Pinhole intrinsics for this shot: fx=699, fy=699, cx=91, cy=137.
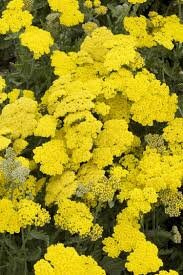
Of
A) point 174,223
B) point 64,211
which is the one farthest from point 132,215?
point 174,223

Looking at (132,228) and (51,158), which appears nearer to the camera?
(132,228)

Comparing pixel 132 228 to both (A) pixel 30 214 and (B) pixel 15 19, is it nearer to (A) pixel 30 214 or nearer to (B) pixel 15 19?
(A) pixel 30 214

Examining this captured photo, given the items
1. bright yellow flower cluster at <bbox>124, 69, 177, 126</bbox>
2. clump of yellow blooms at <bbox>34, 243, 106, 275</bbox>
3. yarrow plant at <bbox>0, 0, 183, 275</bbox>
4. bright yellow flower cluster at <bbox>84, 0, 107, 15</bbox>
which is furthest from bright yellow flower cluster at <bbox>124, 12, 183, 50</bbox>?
clump of yellow blooms at <bbox>34, 243, 106, 275</bbox>

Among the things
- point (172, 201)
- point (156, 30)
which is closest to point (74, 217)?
point (172, 201)

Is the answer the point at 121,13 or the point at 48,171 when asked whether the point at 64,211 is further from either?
the point at 121,13

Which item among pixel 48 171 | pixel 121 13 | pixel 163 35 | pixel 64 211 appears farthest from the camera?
pixel 121 13

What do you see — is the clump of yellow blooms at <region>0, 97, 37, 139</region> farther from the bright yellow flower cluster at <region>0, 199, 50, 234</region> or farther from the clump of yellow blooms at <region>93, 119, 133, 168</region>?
the bright yellow flower cluster at <region>0, 199, 50, 234</region>

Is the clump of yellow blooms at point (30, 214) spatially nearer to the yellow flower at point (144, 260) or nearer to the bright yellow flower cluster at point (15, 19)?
the yellow flower at point (144, 260)
